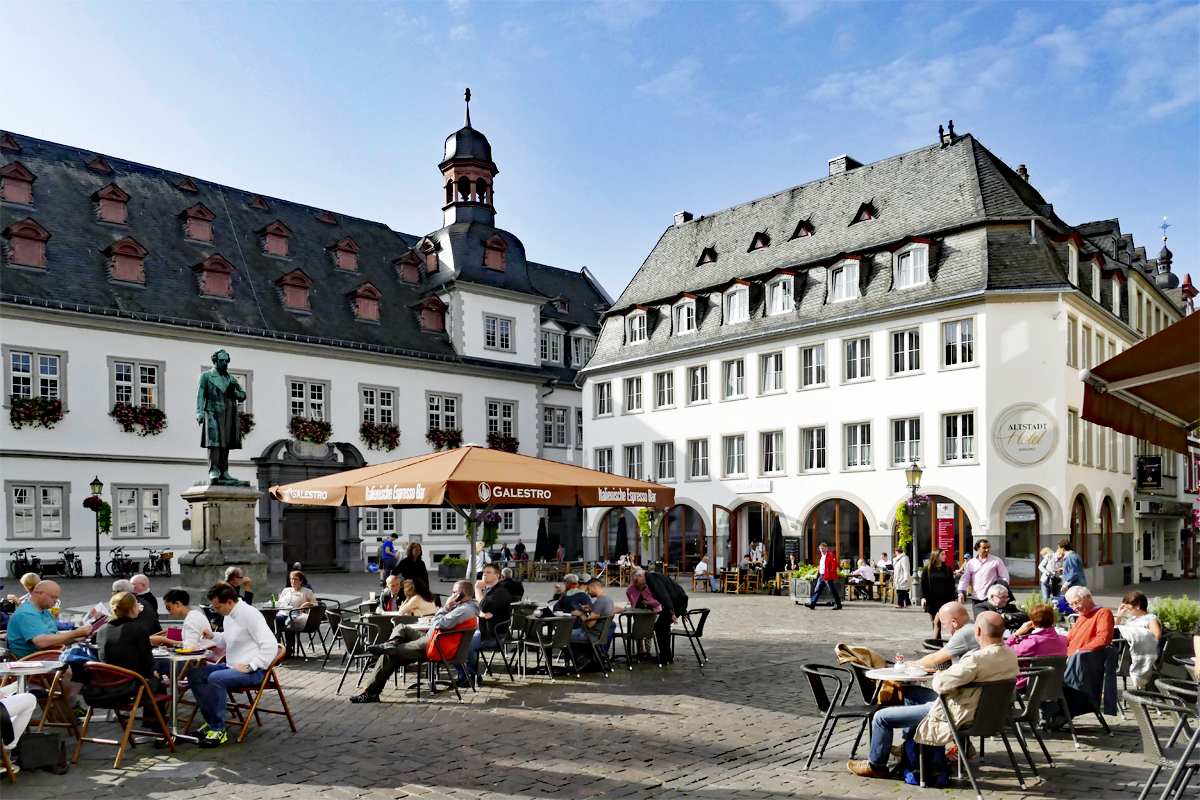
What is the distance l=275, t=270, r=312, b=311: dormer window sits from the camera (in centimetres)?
3784

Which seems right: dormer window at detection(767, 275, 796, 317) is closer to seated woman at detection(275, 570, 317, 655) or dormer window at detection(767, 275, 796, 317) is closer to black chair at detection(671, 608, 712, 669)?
black chair at detection(671, 608, 712, 669)

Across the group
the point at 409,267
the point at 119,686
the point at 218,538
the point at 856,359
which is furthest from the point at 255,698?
the point at 409,267

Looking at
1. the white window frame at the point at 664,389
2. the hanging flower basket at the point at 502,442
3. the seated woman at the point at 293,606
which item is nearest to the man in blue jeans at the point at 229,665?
the seated woman at the point at 293,606

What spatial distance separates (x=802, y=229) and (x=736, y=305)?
11.7ft

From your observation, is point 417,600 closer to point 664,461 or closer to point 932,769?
point 932,769

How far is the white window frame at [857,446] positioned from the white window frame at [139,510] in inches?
851

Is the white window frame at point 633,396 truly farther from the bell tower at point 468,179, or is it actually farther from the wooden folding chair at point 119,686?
the wooden folding chair at point 119,686

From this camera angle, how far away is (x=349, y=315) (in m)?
39.7

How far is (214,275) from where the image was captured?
35812 millimetres

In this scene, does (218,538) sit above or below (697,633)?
above

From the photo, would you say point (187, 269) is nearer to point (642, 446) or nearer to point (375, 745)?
point (642, 446)

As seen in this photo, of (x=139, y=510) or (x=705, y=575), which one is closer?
(x=705, y=575)

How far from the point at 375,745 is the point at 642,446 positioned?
30.9 metres

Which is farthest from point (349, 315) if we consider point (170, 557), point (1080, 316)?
point (1080, 316)
